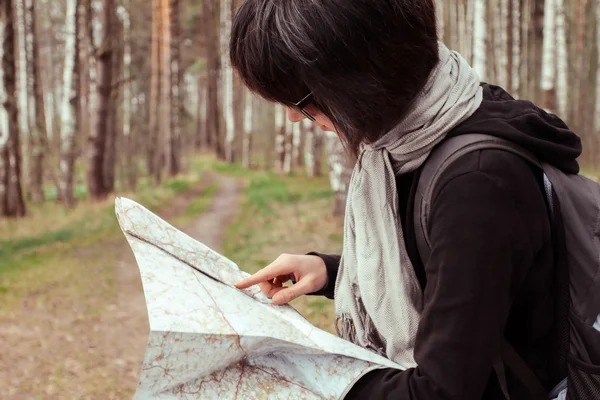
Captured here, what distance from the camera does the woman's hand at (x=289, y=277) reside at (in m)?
1.60

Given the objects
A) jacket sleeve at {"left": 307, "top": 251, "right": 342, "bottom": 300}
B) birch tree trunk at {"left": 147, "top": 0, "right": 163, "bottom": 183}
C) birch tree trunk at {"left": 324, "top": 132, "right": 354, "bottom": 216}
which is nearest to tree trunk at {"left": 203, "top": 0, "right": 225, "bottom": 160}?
birch tree trunk at {"left": 147, "top": 0, "right": 163, "bottom": 183}

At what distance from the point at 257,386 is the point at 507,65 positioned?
13.1 m

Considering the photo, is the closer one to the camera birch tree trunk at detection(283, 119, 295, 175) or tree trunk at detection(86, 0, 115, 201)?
tree trunk at detection(86, 0, 115, 201)

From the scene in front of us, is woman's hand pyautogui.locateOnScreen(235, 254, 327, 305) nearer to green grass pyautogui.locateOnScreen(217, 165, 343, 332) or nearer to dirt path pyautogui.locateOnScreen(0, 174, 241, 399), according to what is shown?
dirt path pyautogui.locateOnScreen(0, 174, 241, 399)

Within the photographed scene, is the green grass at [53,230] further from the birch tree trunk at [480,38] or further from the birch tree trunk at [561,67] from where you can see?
the birch tree trunk at [561,67]

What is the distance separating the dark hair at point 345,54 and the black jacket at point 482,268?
17 centimetres

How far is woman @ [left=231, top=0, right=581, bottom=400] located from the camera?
1.14 metres

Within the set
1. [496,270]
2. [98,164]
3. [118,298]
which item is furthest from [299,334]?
[98,164]

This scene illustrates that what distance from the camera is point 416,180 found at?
1.29 metres

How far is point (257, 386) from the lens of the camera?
4.52 feet

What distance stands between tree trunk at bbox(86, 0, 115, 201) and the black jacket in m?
11.8

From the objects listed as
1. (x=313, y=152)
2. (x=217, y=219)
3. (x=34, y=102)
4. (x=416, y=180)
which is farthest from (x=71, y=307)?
(x=313, y=152)

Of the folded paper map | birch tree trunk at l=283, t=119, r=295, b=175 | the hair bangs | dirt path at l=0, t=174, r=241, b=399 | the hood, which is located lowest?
birch tree trunk at l=283, t=119, r=295, b=175

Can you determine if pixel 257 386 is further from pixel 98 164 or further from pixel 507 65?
pixel 507 65
